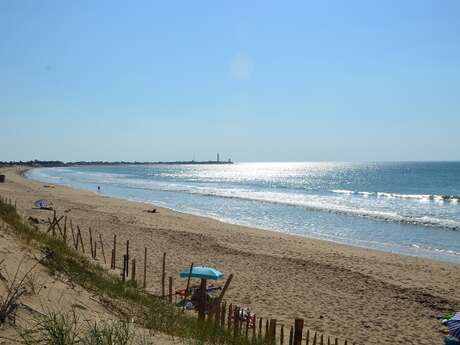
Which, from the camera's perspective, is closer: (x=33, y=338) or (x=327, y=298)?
(x=33, y=338)

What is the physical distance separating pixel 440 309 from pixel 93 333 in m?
12.5

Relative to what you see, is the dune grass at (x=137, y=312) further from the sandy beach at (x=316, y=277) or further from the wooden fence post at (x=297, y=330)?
the sandy beach at (x=316, y=277)

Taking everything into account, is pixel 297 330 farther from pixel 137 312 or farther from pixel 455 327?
pixel 455 327

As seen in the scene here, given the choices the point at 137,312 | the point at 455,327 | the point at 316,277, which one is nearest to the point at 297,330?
the point at 137,312

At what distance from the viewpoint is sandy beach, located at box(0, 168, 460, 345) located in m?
12.2

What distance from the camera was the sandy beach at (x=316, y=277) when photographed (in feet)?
39.9

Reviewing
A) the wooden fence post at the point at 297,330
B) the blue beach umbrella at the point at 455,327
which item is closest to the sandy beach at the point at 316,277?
the blue beach umbrella at the point at 455,327

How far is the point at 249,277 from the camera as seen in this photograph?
52.3ft

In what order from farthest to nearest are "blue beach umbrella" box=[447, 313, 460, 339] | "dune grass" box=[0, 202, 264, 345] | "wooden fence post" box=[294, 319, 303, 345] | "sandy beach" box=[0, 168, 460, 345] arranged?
1. "sandy beach" box=[0, 168, 460, 345]
2. "blue beach umbrella" box=[447, 313, 460, 339]
3. "wooden fence post" box=[294, 319, 303, 345]
4. "dune grass" box=[0, 202, 264, 345]

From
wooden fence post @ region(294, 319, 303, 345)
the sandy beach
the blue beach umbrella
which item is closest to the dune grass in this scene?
wooden fence post @ region(294, 319, 303, 345)

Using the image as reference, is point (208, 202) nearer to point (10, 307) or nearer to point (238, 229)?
point (238, 229)

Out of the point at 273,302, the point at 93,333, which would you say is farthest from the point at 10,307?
Result: the point at 273,302

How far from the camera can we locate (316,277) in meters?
16.8

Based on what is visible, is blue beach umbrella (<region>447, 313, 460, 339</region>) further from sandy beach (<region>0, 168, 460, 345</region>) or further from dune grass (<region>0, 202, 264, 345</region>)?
dune grass (<region>0, 202, 264, 345</region>)
